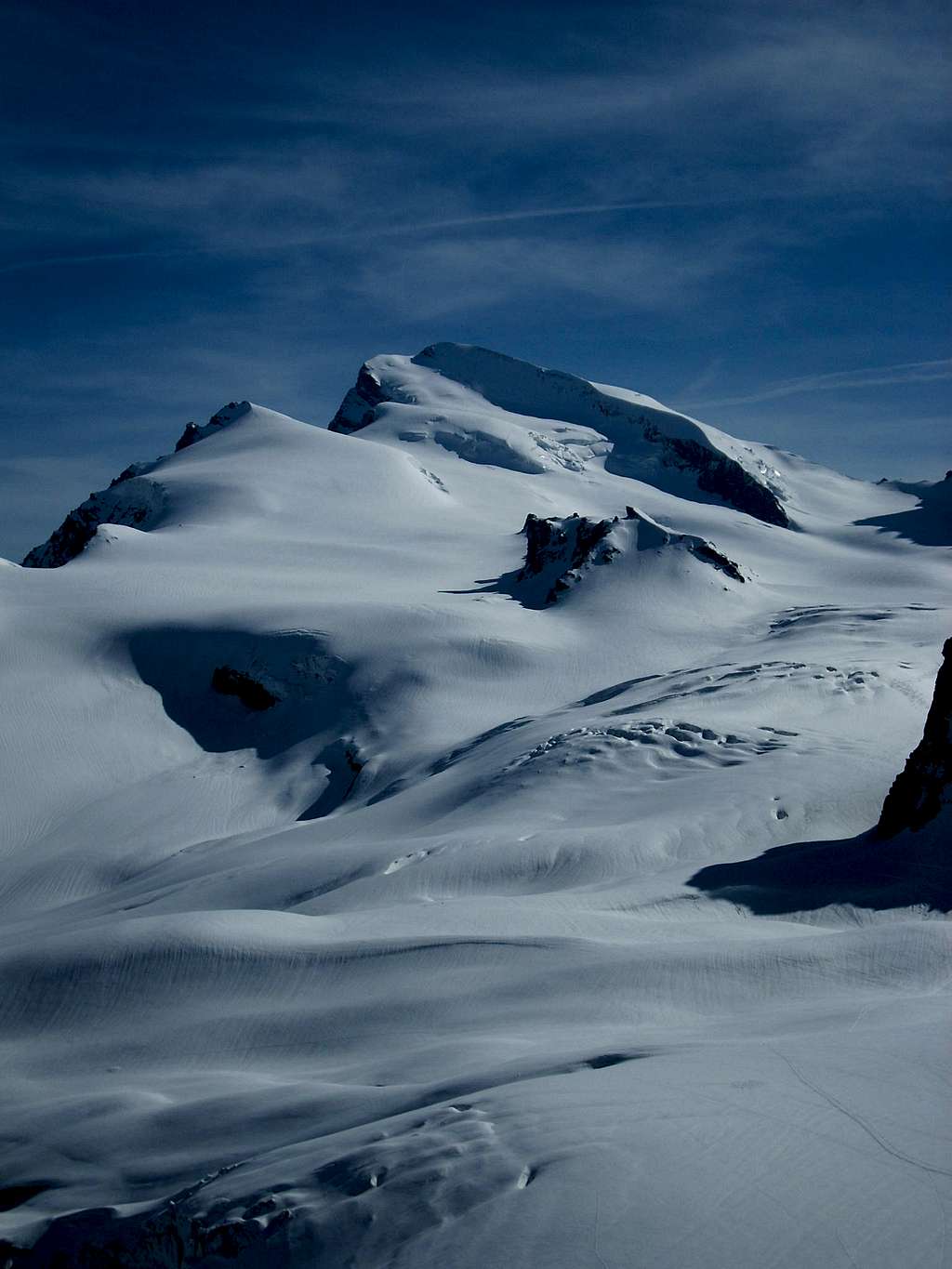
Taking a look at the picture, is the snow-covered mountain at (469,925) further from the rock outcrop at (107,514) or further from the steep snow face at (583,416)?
the steep snow face at (583,416)

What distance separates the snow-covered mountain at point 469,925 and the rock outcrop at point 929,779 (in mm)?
61

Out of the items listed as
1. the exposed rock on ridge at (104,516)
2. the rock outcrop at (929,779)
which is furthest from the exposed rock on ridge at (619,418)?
the rock outcrop at (929,779)

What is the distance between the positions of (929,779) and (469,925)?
5.63 m

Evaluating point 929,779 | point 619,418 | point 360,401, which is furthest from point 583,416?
point 929,779

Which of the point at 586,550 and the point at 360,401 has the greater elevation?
the point at 360,401

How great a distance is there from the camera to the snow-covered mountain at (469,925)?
506 centimetres

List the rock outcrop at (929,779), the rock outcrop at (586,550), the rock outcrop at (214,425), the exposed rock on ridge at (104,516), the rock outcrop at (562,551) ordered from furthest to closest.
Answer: the rock outcrop at (214,425) < the exposed rock on ridge at (104,516) < the rock outcrop at (586,550) < the rock outcrop at (562,551) < the rock outcrop at (929,779)

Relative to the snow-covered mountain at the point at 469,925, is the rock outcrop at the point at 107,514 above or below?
above

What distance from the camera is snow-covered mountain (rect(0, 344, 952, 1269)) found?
5062 mm

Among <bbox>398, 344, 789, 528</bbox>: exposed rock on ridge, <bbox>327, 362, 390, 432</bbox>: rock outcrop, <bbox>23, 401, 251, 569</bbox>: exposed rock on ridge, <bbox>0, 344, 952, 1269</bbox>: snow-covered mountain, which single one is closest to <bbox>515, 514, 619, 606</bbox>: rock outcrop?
<bbox>0, 344, 952, 1269</bbox>: snow-covered mountain

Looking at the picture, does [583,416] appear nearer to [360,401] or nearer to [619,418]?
[619,418]

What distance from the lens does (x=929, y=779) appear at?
38.1 feet

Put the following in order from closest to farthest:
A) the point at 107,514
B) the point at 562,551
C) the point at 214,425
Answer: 1. the point at 562,551
2. the point at 107,514
3. the point at 214,425

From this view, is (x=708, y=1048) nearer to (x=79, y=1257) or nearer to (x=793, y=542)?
(x=79, y=1257)
